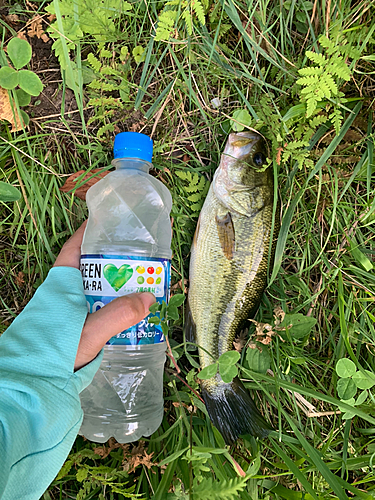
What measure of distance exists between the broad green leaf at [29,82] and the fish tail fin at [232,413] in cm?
226

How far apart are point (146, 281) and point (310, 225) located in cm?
134

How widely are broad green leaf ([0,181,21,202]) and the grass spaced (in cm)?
16

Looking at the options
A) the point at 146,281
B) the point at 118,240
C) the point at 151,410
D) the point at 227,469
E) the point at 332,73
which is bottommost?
the point at 227,469

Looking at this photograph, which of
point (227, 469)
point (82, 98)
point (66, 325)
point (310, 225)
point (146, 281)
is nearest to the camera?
point (66, 325)

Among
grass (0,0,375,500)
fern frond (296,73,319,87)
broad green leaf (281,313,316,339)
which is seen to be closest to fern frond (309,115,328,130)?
grass (0,0,375,500)

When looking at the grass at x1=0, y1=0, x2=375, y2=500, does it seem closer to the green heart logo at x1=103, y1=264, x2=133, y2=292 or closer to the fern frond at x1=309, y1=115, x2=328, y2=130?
the fern frond at x1=309, y1=115, x2=328, y2=130

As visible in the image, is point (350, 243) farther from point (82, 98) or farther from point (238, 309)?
point (82, 98)

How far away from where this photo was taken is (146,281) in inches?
72.9

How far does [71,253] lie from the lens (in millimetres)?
2184

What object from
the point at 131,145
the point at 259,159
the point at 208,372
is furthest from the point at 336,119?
the point at 208,372

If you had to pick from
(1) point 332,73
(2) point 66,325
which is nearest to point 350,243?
(1) point 332,73

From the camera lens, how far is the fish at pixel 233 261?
88.0 inches

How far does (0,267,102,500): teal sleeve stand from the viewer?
4.65 feet

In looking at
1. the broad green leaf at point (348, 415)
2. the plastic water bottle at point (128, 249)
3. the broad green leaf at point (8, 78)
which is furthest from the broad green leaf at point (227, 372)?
the broad green leaf at point (8, 78)
